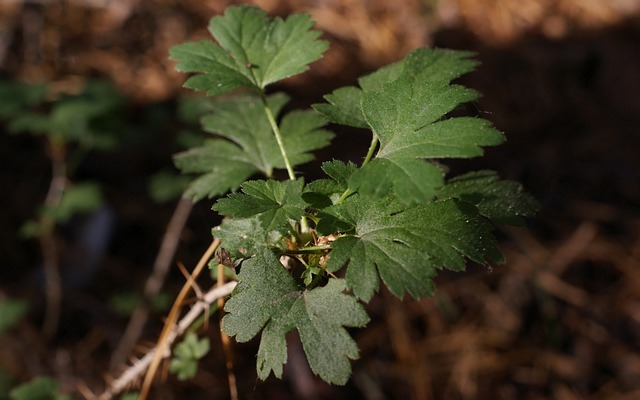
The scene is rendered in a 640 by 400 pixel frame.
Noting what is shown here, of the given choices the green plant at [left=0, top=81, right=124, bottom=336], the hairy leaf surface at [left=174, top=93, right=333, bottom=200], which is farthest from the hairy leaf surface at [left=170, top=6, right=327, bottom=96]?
the green plant at [left=0, top=81, right=124, bottom=336]

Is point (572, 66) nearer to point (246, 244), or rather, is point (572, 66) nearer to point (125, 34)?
point (125, 34)

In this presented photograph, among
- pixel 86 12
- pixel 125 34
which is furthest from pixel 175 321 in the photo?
pixel 86 12

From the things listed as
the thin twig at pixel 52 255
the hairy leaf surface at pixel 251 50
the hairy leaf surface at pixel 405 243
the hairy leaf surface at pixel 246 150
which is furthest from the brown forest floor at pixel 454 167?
the hairy leaf surface at pixel 405 243

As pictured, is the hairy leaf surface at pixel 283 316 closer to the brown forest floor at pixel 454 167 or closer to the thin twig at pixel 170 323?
the thin twig at pixel 170 323

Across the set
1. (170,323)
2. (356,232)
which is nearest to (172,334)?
(170,323)

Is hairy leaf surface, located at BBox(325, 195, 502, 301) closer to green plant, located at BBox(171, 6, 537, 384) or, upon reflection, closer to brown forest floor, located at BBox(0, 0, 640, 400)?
green plant, located at BBox(171, 6, 537, 384)
